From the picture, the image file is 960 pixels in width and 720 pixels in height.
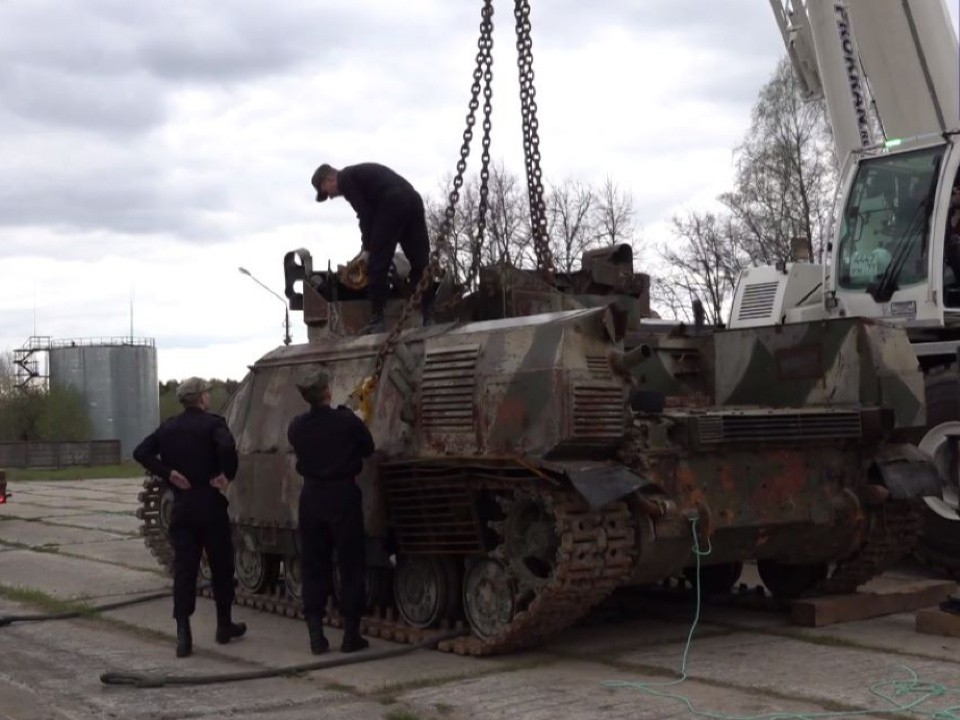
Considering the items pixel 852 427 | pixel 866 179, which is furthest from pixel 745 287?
pixel 852 427

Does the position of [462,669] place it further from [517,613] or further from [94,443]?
[94,443]

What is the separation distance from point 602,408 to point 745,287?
635 centimetres

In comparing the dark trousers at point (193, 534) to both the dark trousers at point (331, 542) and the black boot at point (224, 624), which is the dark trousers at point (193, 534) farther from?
the dark trousers at point (331, 542)

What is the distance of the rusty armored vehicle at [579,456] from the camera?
8.28 m

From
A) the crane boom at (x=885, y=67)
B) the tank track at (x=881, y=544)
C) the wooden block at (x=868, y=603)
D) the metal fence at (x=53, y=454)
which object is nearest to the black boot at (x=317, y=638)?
the wooden block at (x=868, y=603)

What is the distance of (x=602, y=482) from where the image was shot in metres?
7.99

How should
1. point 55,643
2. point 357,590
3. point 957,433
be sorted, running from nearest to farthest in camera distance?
point 357,590 < point 55,643 < point 957,433

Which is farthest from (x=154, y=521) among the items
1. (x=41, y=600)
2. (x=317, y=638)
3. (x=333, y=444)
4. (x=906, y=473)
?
(x=906, y=473)

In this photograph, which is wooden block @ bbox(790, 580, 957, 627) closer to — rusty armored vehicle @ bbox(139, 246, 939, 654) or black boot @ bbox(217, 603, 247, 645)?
rusty armored vehicle @ bbox(139, 246, 939, 654)

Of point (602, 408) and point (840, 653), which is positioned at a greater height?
point (602, 408)

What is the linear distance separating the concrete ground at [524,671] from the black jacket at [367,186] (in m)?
3.00

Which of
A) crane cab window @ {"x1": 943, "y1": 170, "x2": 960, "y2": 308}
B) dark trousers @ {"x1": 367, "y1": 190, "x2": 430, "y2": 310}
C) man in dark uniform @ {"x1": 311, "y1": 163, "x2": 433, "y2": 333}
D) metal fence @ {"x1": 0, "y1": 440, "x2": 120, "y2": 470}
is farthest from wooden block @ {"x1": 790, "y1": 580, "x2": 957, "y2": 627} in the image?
metal fence @ {"x1": 0, "y1": 440, "x2": 120, "y2": 470}

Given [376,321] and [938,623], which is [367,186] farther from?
[938,623]

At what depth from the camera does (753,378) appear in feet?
34.3
